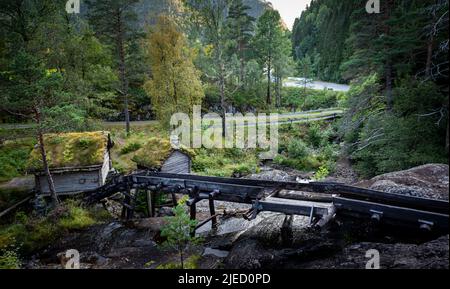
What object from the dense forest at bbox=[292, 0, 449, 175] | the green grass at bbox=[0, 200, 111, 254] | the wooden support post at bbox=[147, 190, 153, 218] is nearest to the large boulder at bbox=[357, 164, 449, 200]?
the dense forest at bbox=[292, 0, 449, 175]

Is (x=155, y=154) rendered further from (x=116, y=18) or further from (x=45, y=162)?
(x=116, y=18)

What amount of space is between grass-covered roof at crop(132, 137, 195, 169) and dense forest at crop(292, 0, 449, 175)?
10.8m

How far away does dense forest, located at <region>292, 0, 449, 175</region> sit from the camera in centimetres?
1147

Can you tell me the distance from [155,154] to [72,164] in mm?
4484

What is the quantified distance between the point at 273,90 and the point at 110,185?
99.0ft

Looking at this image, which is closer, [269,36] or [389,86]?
[389,86]

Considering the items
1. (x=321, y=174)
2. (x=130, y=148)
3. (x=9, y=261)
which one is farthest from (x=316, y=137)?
(x=9, y=261)

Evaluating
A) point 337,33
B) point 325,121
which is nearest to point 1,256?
point 325,121

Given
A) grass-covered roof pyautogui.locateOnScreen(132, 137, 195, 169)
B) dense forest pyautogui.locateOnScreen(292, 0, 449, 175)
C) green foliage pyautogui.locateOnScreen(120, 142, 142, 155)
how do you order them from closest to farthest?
dense forest pyautogui.locateOnScreen(292, 0, 449, 175), grass-covered roof pyautogui.locateOnScreen(132, 137, 195, 169), green foliage pyautogui.locateOnScreen(120, 142, 142, 155)

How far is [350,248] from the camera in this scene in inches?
341

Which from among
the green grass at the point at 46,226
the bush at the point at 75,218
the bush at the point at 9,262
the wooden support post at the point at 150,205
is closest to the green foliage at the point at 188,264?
the bush at the point at 9,262

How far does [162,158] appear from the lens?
17.9m

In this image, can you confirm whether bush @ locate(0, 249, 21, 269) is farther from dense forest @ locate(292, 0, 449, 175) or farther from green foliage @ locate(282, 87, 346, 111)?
green foliage @ locate(282, 87, 346, 111)

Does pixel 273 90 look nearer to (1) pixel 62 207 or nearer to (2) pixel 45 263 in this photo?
(1) pixel 62 207
